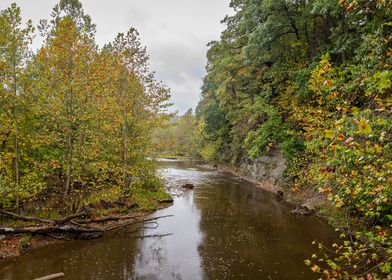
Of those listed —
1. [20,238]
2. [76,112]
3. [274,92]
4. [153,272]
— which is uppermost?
[274,92]

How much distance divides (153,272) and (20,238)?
259 inches

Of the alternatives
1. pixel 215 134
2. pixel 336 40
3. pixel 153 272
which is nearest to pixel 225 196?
pixel 153 272

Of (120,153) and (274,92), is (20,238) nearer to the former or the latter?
(120,153)

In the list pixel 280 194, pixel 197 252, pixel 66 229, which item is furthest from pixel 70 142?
pixel 280 194

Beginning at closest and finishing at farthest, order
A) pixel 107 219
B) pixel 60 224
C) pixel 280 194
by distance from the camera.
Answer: pixel 60 224
pixel 107 219
pixel 280 194

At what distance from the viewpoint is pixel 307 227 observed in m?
14.4

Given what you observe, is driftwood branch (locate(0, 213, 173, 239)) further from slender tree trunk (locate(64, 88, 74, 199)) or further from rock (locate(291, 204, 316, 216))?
rock (locate(291, 204, 316, 216))

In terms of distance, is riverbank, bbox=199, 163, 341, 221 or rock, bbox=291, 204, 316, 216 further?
rock, bbox=291, 204, 316, 216

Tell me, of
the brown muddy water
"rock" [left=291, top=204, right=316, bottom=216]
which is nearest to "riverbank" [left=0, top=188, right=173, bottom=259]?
the brown muddy water

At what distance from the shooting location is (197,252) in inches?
448

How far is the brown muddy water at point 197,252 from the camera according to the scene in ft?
31.0

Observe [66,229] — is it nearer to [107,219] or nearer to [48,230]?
[48,230]

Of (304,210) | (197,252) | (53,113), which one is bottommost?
(197,252)

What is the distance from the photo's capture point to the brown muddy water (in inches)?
372
